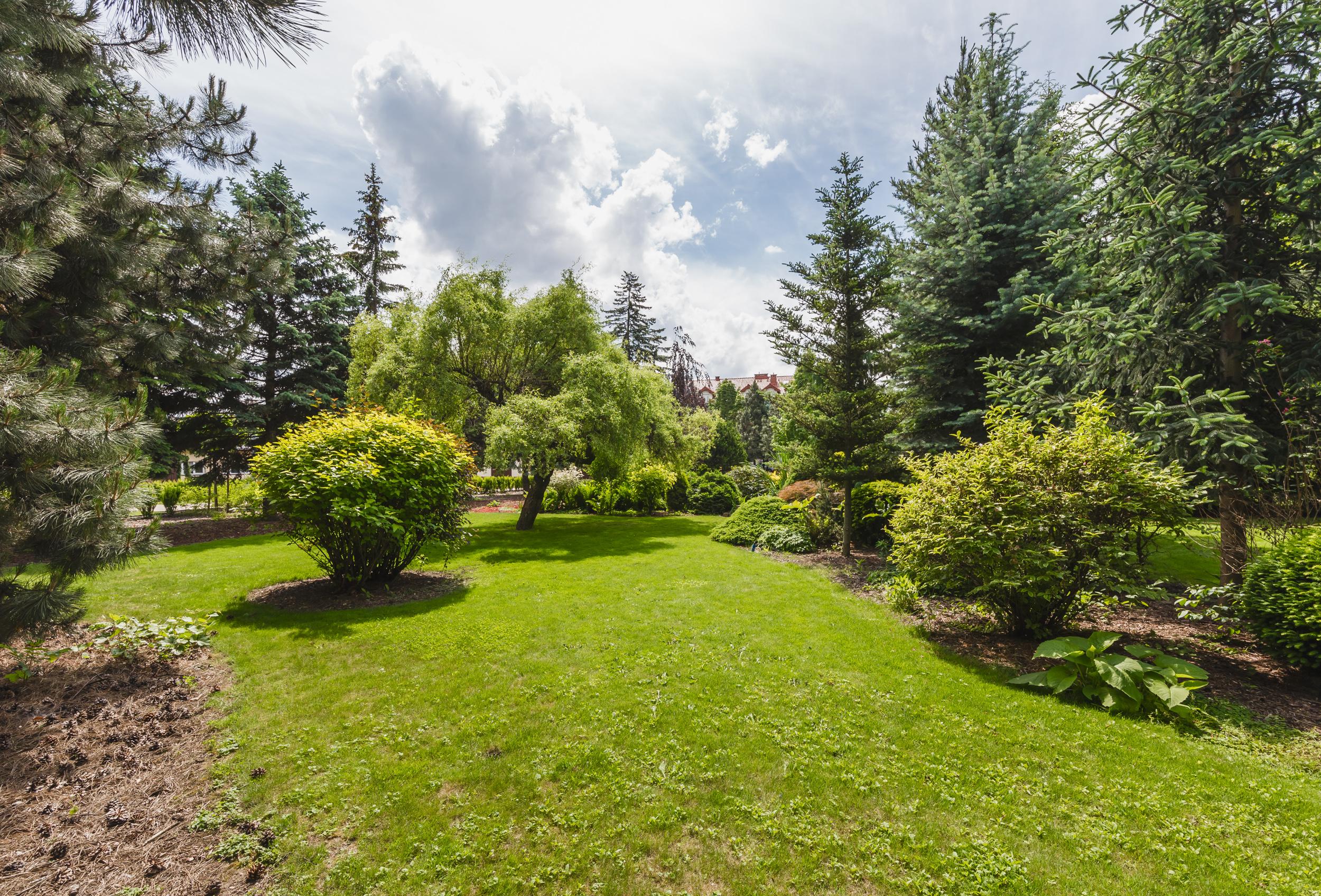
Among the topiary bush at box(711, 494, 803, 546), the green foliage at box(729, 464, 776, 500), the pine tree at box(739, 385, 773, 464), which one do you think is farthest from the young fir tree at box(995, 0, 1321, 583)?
the pine tree at box(739, 385, 773, 464)

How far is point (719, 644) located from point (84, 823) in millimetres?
4695

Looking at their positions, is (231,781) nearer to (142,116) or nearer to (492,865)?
(492,865)

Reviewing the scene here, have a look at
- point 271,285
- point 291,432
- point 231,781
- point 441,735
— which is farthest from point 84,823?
point 291,432

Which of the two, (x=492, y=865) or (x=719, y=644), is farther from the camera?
(x=719, y=644)

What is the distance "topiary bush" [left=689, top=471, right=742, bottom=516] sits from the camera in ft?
59.6

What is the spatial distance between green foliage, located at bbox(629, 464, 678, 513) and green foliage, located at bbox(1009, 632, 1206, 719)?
529 inches

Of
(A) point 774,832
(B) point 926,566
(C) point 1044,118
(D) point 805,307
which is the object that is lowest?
(A) point 774,832

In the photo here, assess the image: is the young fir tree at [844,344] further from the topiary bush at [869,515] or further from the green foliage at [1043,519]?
the green foliage at [1043,519]

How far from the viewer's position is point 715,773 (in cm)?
313

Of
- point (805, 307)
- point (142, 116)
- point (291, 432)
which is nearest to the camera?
point (142, 116)

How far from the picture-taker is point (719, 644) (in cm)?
531

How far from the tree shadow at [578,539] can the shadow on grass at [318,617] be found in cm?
280

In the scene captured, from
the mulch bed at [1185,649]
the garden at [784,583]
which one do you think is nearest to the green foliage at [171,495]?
the garden at [784,583]

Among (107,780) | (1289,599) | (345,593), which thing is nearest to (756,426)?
(345,593)
